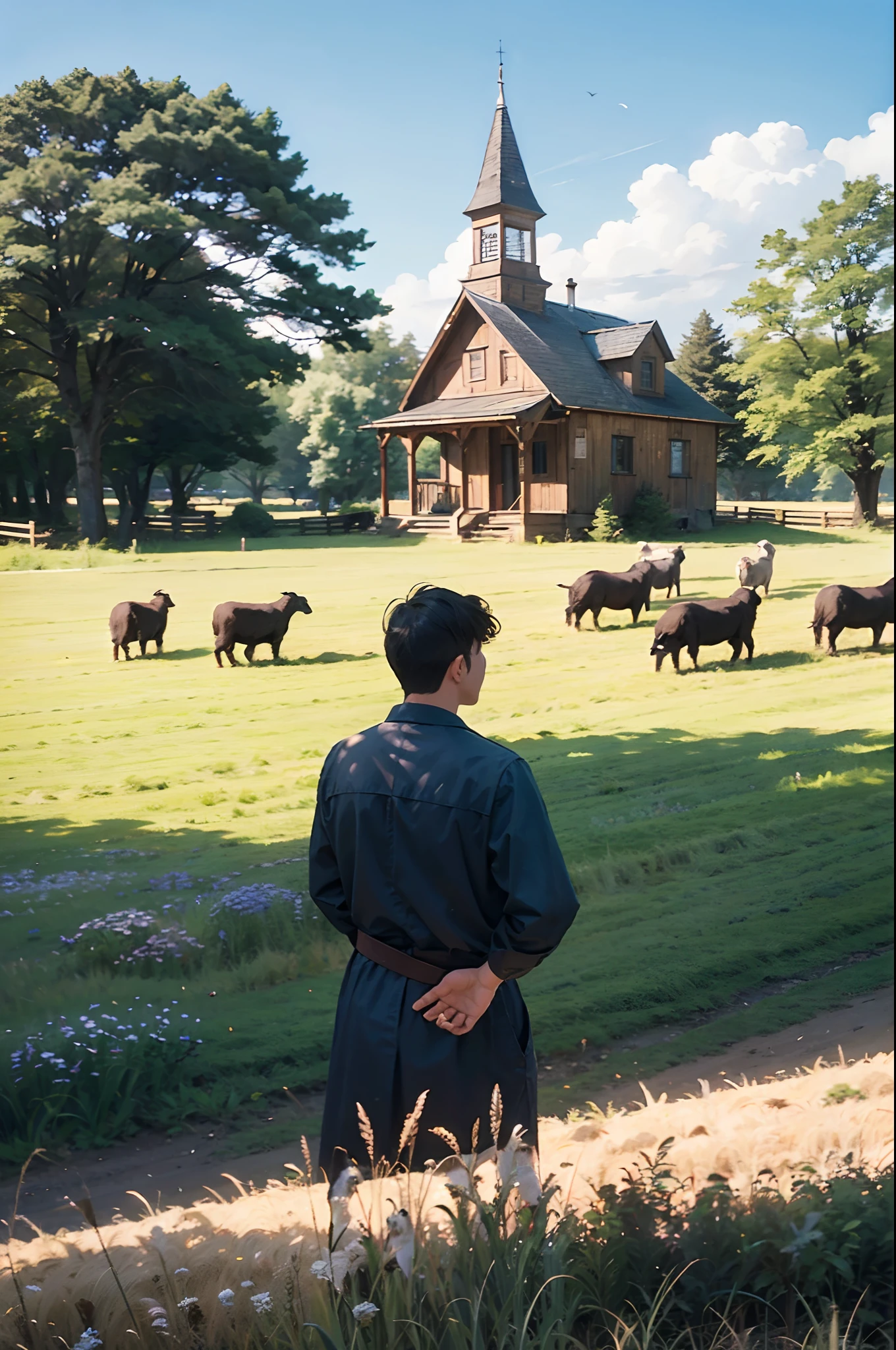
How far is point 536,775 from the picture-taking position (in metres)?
6.75

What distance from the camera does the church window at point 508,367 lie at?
705cm

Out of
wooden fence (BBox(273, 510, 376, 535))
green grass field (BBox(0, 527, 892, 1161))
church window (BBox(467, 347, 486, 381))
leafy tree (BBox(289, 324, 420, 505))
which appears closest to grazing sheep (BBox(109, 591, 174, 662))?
green grass field (BBox(0, 527, 892, 1161))

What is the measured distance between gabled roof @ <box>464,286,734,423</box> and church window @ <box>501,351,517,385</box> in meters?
0.05

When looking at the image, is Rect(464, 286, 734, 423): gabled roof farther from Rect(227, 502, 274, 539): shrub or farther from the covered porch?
Rect(227, 502, 274, 539): shrub

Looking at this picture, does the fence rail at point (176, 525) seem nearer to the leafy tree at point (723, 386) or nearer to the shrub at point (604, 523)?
the shrub at point (604, 523)

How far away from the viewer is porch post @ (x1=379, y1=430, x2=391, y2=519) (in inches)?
288

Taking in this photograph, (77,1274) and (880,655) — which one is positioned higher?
(880,655)

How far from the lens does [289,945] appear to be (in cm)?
587

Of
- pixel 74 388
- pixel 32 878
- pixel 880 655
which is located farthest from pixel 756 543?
pixel 32 878

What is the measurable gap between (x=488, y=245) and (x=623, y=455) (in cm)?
160

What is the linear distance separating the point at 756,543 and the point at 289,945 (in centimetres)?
420

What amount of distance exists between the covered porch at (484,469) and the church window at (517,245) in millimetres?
846

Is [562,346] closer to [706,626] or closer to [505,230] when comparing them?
[505,230]

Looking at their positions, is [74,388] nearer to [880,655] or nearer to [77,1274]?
[77,1274]
